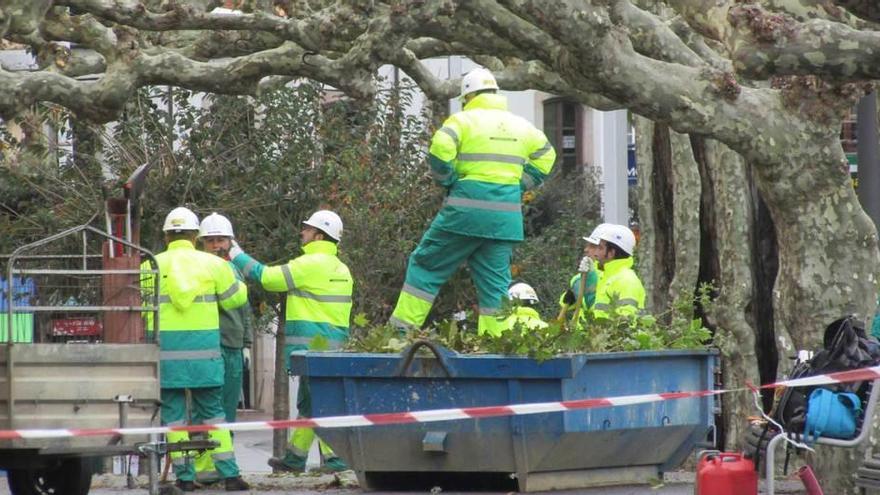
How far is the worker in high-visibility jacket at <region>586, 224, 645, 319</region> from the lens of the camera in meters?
13.8

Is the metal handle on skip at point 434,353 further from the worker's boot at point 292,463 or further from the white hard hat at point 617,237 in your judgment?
the white hard hat at point 617,237

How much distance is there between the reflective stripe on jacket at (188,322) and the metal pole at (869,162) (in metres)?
5.30

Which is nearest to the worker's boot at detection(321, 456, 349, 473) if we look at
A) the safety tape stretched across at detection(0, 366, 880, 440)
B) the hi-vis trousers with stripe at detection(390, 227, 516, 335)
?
the hi-vis trousers with stripe at detection(390, 227, 516, 335)

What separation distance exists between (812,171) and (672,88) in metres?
0.95

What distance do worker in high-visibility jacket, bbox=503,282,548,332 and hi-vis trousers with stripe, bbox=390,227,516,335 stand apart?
15cm

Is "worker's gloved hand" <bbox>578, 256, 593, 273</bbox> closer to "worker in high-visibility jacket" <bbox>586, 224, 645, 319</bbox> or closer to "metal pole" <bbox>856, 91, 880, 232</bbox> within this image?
"worker in high-visibility jacket" <bbox>586, 224, 645, 319</bbox>

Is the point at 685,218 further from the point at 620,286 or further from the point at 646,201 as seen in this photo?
the point at 620,286

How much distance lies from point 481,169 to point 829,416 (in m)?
4.09

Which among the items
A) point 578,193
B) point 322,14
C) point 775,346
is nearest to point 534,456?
point 322,14

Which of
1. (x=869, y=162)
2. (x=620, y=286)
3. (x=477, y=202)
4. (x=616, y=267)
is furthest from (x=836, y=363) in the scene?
(x=869, y=162)

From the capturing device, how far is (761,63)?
10.5 meters

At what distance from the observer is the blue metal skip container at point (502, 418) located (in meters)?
11.1

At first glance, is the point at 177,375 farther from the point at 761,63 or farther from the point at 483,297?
the point at 761,63

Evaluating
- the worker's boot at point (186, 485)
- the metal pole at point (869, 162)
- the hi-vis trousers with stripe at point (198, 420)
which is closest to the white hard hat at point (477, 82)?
the hi-vis trousers with stripe at point (198, 420)
